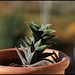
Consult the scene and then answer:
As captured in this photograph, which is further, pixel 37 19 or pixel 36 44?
pixel 37 19

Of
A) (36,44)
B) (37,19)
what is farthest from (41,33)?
(37,19)

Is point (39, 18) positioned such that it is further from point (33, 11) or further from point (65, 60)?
point (65, 60)

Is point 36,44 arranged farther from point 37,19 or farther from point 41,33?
point 37,19

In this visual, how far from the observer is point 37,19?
323cm

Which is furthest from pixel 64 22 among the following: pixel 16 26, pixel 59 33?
pixel 16 26

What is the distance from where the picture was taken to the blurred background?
8.09 feet

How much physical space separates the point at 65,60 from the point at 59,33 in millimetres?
2875

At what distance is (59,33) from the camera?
3389 mm

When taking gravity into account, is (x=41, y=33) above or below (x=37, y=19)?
above

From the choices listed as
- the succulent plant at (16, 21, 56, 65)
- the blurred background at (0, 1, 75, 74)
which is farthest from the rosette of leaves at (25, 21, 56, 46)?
the blurred background at (0, 1, 75, 74)

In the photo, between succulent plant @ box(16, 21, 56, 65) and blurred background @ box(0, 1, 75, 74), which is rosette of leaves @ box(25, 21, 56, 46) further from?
blurred background @ box(0, 1, 75, 74)

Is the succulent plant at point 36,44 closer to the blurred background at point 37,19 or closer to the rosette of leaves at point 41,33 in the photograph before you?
the rosette of leaves at point 41,33

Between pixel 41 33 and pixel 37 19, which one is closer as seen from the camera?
pixel 41 33

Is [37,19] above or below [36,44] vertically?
below
